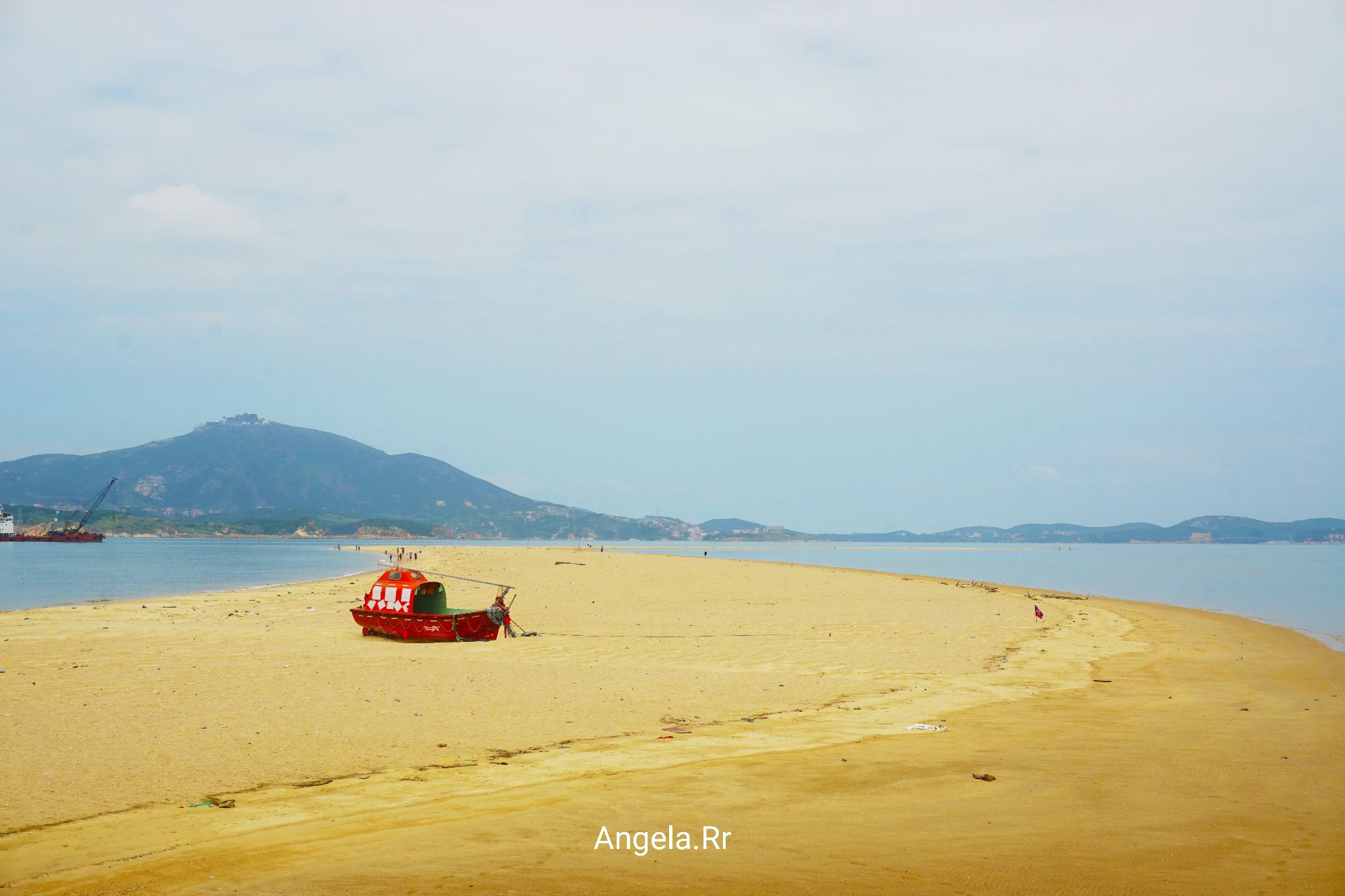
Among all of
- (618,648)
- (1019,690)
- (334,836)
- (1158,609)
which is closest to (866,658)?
(1019,690)

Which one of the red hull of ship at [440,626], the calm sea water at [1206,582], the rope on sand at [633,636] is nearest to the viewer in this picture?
the red hull of ship at [440,626]

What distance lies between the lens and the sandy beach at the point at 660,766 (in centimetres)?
711

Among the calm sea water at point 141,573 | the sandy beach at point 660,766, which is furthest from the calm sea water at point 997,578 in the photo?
the sandy beach at point 660,766

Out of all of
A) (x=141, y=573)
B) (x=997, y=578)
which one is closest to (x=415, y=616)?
(x=141, y=573)

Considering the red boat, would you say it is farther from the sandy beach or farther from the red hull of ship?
the sandy beach

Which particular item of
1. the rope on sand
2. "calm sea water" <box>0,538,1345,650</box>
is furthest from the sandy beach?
"calm sea water" <box>0,538,1345,650</box>

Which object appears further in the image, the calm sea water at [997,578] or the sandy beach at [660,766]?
the calm sea water at [997,578]

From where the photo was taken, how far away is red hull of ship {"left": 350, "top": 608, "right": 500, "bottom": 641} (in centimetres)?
2362

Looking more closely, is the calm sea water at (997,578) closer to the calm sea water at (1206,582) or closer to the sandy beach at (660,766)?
the calm sea water at (1206,582)

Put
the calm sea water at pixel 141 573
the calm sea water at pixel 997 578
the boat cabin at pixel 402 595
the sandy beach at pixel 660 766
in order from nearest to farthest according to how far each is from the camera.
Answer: the sandy beach at pixel 660 766 < the boat cabin at pixel 402 595 < the calm sea water at pixel 997 578 < the calm sea water at pixel 141 573

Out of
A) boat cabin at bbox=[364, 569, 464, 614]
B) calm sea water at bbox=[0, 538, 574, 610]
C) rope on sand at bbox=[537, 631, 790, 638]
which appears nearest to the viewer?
boat cabin at bbox=[364, 569, 464, 614]

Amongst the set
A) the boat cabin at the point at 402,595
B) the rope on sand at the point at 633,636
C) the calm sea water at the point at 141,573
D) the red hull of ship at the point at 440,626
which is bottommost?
the calm sea water at the point at 141,573

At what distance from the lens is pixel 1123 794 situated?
9.25 meters

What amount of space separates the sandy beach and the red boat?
0.73 meters
